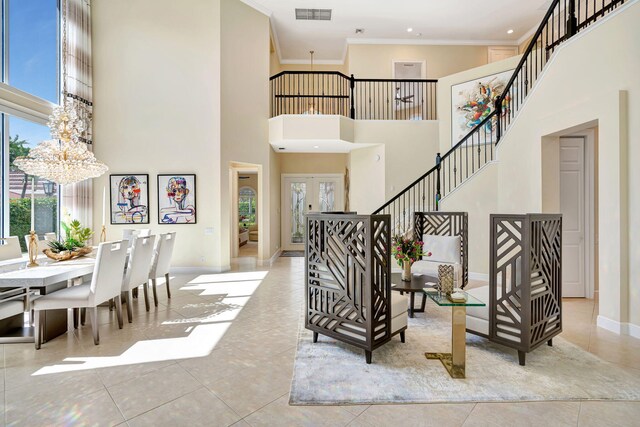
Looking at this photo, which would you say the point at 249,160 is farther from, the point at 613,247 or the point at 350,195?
the point at 613,247

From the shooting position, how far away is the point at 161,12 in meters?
6.57

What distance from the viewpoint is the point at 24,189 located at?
201 inches

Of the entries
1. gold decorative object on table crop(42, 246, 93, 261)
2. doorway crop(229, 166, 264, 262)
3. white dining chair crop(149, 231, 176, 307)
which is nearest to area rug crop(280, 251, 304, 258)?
doorway crop(229, 166, 264, 262)

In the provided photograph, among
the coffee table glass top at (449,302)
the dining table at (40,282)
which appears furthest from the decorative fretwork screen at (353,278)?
the dining table at (40,282)

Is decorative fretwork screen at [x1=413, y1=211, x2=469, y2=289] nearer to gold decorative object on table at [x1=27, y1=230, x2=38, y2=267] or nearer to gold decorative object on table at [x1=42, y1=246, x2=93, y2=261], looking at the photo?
gold decorative object on table at [x1=42, y1=246, x2=93, y2=261]

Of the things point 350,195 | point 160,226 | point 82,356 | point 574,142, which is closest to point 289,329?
point 82,356

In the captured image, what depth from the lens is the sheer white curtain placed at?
600 centimetres

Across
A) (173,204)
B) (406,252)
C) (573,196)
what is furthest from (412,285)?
(173,204)

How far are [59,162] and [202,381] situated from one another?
335 cm

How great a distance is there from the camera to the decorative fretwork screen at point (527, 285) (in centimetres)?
269

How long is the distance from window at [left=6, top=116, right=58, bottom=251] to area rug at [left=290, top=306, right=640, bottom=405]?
5.04 metres

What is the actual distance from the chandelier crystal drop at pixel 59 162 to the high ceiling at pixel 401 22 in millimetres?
5126

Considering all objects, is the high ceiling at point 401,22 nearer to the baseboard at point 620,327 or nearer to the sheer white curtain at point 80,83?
the sheer white curtain at point 80,83

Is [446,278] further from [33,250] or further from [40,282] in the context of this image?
[33,250]
